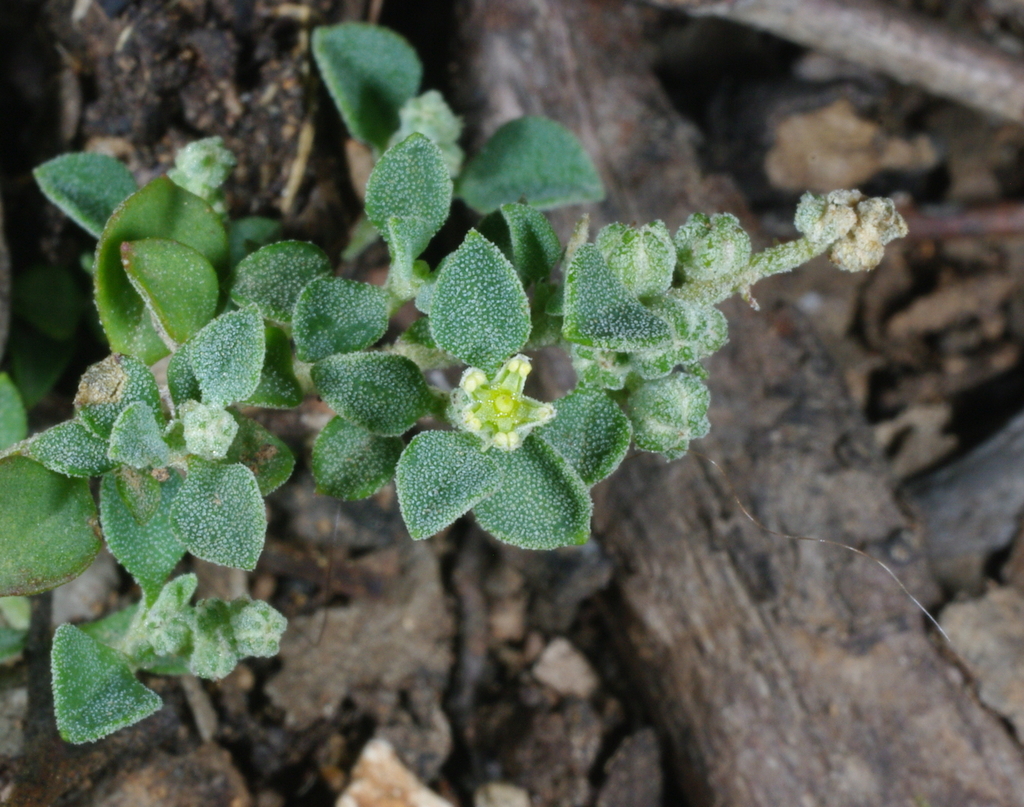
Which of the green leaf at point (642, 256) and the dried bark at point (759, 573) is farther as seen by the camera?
the dried bark at point (759, 573)

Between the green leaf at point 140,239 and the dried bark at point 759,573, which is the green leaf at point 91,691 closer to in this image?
the green leaf at point 140,239

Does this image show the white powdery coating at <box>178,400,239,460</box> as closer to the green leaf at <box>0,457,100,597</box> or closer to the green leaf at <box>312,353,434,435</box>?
the green leaf at <box>312,353,434,435</box>

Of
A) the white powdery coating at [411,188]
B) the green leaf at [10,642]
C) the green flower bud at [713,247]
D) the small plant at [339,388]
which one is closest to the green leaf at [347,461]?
the small plant at [339,388]

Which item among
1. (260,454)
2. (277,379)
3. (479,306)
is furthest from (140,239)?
(479,306)

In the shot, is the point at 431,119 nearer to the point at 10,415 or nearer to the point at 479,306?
the point at 479,306

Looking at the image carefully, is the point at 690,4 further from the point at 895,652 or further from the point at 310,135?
the point at 895,652
